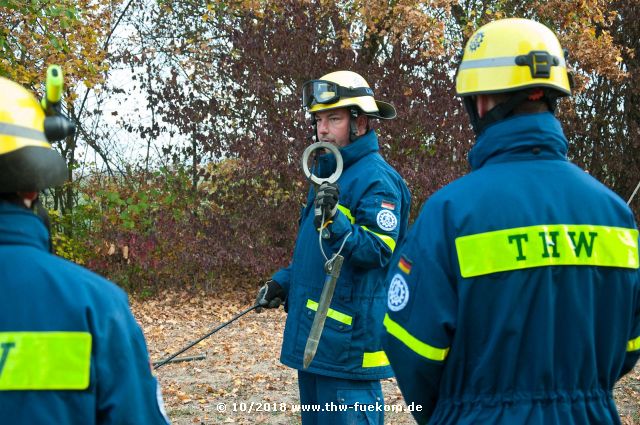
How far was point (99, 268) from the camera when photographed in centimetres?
1241

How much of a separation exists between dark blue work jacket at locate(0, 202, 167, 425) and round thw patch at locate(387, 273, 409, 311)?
812 millimetres

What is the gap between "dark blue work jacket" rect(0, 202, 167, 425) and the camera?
180 centimetres

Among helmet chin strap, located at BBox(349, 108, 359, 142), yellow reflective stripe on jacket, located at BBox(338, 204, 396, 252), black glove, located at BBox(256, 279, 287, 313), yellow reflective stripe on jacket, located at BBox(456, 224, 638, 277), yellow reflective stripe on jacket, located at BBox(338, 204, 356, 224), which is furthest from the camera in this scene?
black glove, located at BBox(256, 279, 287, 313)

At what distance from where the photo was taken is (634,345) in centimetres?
261

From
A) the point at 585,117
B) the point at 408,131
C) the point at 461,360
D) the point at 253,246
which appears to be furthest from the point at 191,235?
the point at 461,360

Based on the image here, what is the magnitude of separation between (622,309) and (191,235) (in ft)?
34.0

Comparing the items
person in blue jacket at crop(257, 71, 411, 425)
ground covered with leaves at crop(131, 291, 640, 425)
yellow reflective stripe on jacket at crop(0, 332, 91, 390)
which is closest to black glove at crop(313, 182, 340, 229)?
person in blue jacket at crop(257, 71, 411, 425)

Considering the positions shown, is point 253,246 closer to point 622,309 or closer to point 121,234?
point 121,234

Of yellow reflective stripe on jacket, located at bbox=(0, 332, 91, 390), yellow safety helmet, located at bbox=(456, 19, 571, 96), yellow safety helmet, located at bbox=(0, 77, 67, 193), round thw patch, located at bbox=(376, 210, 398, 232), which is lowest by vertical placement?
yellow reflective stripe on jacket, located at bbox=(0, 332, 91, 390)

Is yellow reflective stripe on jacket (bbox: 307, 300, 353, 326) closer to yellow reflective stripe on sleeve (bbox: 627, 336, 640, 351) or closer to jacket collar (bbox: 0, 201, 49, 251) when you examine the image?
yellow reflective stripe on sleeve (bbox: 627, 336, 640, 351)

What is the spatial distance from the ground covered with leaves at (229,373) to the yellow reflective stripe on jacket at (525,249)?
4062 mm

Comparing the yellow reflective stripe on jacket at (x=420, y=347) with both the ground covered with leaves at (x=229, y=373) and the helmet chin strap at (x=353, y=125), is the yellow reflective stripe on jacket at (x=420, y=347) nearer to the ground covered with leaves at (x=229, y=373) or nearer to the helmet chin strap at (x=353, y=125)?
the helmet chin strap at (x=353, y=125)

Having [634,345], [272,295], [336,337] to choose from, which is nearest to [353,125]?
[272,295]

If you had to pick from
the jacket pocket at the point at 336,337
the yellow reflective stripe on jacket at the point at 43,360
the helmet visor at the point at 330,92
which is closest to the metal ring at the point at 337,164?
the helmet visor at the point at 330,92
